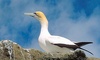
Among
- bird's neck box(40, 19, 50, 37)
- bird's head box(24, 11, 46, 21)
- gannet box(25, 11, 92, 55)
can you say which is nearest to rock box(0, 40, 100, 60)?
gannet box(25, 11, 92, 55)

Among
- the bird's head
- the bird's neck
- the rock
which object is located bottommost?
the rock

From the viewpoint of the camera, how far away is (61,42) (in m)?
13.0

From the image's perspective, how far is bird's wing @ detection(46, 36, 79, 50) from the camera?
12750mm

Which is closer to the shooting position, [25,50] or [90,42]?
[90,42]

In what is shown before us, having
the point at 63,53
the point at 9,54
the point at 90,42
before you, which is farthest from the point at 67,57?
the point at 9,54

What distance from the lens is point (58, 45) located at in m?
12.9

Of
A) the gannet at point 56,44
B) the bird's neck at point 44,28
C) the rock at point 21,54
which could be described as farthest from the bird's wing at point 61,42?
the rock at point 21,54

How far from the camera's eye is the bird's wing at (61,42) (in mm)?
12750

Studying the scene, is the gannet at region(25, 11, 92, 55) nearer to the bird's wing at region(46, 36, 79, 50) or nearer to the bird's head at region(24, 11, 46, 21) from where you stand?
the bird's wing at region(46, 36, 79, 50)

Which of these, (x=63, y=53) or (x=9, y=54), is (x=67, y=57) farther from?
(x=9, y=54)

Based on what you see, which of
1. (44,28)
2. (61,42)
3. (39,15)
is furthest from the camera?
(39,15)

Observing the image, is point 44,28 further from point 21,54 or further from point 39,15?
point 21,54

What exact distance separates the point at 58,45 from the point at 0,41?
88.8 inches

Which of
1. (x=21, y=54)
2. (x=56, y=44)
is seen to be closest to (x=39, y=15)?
(x=21, y=54)
